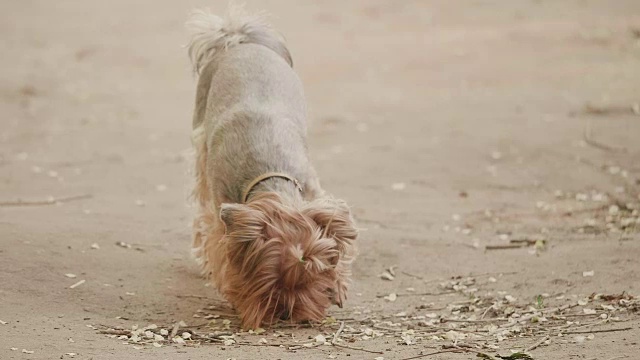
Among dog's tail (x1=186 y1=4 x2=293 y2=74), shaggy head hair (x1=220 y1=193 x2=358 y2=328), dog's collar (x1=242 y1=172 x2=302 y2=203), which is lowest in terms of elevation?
shaggy head hair (x1=220 y1=193 x2=358 y2=328)

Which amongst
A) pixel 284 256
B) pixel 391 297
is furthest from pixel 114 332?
pixel 391 297

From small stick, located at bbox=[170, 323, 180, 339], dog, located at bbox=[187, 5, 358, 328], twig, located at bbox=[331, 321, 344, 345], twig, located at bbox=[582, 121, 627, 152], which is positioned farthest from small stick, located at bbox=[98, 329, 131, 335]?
twig, located at bbox=[582, 121, 627, 152]

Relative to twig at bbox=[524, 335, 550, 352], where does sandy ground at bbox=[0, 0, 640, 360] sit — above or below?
above

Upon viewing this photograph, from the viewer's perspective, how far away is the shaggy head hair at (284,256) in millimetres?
5266

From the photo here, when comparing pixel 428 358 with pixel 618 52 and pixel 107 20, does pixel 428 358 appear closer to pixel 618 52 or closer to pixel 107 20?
pixel 618 52

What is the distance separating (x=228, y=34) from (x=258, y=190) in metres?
2.22

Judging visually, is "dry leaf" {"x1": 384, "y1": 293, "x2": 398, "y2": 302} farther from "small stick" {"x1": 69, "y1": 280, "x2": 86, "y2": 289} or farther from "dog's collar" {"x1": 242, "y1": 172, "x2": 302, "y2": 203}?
"small stick" {"x1": 69, "y1": 280, "x2": 86, "y2": 289}

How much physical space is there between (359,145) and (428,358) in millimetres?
6367

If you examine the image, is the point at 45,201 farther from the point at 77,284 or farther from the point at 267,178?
the point at 267,178

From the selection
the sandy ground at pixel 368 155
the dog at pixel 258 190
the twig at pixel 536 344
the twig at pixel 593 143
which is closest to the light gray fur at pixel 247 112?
the dog at pixel 258 190

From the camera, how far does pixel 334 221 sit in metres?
5.44

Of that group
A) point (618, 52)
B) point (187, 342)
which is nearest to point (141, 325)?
point (187, 342)

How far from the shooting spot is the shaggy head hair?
5.27 m

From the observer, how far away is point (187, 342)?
534cm
